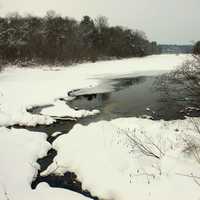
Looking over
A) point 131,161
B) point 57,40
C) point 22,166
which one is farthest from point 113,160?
point 57,40

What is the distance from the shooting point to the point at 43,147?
8078 mm

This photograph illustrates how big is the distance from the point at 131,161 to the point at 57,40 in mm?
37090

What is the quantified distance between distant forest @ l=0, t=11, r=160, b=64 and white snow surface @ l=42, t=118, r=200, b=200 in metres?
24.6

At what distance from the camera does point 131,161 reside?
6512 millimetres

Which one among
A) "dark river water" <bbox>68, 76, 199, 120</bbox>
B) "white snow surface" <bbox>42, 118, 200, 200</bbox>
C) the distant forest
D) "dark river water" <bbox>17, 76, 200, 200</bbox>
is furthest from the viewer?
the distant forest

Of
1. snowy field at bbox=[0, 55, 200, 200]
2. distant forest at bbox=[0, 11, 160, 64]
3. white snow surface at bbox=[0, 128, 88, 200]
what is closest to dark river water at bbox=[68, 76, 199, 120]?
snowy field at bbox=[0, 55, 200, 200]

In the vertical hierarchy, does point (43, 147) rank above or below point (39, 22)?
below

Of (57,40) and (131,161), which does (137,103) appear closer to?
(131,161)

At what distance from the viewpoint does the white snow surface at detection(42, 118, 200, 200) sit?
543cm


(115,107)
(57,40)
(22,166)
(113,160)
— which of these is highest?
(57,40)

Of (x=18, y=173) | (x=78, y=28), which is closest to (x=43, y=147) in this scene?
(x=18, y=173)

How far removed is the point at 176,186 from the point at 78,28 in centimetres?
4471

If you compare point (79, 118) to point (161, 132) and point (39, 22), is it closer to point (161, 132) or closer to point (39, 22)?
point (161, 132)

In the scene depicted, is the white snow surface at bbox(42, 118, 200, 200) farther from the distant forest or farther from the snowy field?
the distant forest
